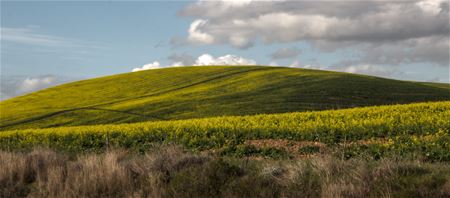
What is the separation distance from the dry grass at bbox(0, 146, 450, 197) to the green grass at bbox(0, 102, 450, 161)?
530 centimetres

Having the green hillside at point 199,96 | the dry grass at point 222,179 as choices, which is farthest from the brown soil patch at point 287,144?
the green hillside at point 199,96

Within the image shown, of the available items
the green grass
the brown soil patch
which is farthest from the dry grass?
the brown soil patch

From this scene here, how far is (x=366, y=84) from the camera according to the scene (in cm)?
6122

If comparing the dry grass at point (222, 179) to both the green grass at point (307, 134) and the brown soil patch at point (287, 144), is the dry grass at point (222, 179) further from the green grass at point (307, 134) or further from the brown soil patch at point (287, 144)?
the brown soil patch at point (287, 144)

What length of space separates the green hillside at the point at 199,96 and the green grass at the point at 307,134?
14756mm

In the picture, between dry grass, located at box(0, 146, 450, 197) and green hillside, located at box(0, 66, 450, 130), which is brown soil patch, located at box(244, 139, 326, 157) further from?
green hillside, located at box(0, 66, 450, 130)

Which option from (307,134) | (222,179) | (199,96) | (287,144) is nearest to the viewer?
(222,179)

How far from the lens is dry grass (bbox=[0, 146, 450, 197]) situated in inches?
393

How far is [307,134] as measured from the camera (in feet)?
75.7

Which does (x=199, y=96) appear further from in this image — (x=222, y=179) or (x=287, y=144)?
(x=222, y=179)

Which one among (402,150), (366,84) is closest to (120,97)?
(366,84)

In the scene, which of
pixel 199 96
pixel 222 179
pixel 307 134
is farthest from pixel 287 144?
pixel 199 96

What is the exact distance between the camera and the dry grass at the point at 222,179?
9.99 m

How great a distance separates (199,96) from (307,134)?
31988 mm
